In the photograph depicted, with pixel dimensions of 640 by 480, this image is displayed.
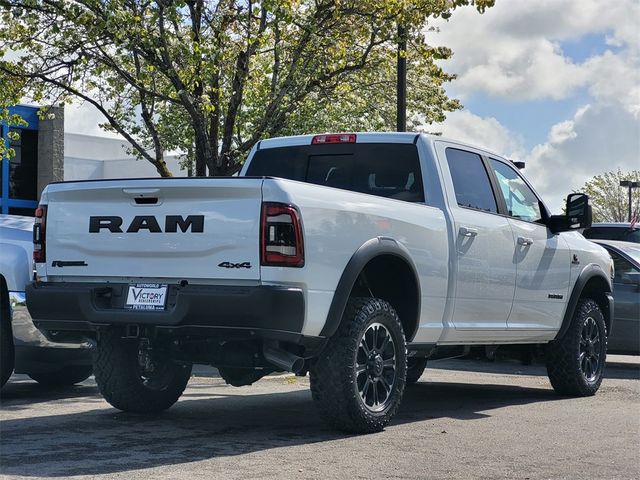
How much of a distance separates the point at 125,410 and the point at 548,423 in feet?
10.3

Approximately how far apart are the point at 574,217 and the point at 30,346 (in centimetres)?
477

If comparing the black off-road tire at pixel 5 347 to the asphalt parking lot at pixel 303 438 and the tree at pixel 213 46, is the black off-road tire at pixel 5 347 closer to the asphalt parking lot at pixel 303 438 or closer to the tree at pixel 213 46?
the asphalt parking lot at pixel 303 438

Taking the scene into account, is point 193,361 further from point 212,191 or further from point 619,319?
point 619,319

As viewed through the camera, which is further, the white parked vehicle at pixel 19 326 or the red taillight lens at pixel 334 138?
the white parked vehicle at pixel 19 326

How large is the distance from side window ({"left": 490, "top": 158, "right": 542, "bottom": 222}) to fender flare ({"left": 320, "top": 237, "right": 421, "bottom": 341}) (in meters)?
2.20

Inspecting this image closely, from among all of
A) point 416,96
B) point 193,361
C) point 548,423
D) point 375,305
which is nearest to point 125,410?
point 193,361

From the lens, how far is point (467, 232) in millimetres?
8258

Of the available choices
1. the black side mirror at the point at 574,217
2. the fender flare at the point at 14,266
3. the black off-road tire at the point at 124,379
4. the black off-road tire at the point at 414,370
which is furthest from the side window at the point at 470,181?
the fender flare at the point at 14,266

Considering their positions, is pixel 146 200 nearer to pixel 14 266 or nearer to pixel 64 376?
pixel 14 266

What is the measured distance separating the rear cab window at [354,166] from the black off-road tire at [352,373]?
1.31 metres

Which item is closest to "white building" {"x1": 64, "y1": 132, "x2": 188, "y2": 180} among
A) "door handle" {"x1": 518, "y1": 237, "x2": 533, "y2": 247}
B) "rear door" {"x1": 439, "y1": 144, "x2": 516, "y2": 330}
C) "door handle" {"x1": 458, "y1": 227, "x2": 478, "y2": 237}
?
"door handle" {"x1": 518, "y1": 237, "x2": 533, "y2": 247}

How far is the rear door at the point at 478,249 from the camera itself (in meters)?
8.23

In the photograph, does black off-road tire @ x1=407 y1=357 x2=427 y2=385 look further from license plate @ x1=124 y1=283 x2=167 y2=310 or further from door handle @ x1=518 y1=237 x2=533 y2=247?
license plate @ x1=124 y1=283 x2=167 y2=310

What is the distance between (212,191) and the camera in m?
6.63
